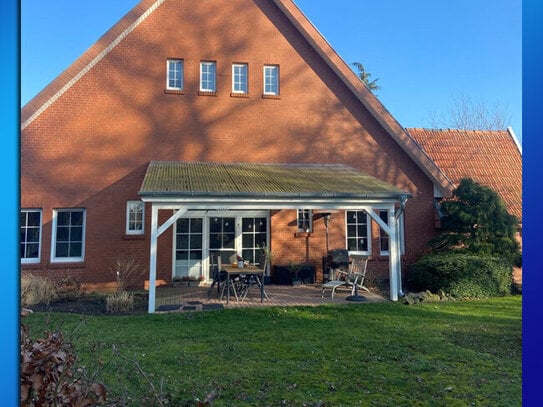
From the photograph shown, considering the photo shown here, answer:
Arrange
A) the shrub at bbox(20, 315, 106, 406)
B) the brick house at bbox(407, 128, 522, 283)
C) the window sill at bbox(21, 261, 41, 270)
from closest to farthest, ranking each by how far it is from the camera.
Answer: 1. the shrub at bbox(20, 315, 106, 406)
2. the window sill at bbox(21, 261, 41, 270)
3. the brick house at bbox(407, 128, 522, 283)

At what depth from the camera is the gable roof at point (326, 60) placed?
39.6 ft

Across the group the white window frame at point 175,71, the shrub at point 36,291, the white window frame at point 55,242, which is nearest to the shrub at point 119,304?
the shrub at point 36,291

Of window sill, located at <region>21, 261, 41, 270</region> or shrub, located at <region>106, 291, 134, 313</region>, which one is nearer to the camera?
shrub, located at <region>106, 291, 134, 313</region>

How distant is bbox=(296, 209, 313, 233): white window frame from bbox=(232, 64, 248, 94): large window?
4.52 metres

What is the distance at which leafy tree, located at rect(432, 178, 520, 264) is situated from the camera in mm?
11828

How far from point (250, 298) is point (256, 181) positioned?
10.2ft

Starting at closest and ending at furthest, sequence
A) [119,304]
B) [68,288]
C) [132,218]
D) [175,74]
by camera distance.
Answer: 1. [119,304]
2. [68,288]
3. [132,218]
4. [175,74]

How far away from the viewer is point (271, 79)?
1355 centimetres

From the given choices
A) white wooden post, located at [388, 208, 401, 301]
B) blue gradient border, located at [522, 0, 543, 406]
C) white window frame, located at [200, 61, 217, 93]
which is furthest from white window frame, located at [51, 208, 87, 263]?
blue gradient border, located at [522, 0, 543, 406]

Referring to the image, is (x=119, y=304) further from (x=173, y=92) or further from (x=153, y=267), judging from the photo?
(x=173, y=92)

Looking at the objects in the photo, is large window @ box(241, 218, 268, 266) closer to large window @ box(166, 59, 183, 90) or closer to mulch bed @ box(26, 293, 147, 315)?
mulch bed @ box(26, 293, 147, 315)

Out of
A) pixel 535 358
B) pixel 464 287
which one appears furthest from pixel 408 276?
pixel 535 358

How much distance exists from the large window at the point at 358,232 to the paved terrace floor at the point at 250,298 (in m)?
2.37

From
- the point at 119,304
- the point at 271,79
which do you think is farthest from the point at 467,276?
the point at 119,304
